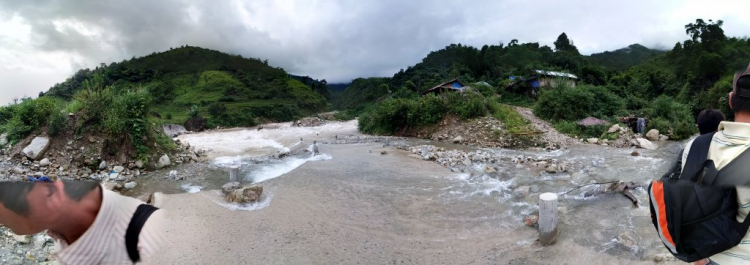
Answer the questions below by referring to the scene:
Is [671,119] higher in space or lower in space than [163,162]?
higher

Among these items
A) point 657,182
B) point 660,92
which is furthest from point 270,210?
point 660,92

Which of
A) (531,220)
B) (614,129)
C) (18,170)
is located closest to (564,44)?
(614,129)

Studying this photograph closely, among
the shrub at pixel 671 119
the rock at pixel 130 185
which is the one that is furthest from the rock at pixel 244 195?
the shrub at pixel 671 119

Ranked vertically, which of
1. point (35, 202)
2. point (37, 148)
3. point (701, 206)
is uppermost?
point (35, 202)

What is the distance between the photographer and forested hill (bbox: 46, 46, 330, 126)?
45562 mm

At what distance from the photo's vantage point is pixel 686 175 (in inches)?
60.5

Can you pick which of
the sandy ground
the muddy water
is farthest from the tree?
the sandy ground

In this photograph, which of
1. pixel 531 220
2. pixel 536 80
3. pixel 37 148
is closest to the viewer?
pixel 531 220

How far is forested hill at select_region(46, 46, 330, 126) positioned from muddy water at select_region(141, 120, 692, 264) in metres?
31.6

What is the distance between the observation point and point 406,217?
260 inches

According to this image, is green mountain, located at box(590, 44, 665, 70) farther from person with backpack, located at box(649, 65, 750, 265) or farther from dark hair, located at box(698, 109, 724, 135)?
person with backpack, located at box(649, 65, 750, 265)

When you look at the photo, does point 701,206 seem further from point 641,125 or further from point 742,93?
point 641,125

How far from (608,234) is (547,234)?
3.67 ft

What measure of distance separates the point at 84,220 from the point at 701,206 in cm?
207
